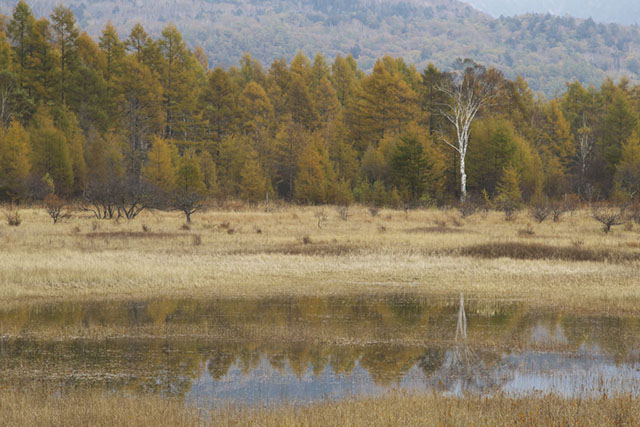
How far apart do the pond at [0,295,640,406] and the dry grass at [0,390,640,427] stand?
2.17 ft

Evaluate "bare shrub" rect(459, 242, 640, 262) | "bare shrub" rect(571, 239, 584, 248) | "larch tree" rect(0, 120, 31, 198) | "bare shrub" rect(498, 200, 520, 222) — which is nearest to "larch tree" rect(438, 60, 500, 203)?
"bare shrub" rect(498, 200, 520, 222)

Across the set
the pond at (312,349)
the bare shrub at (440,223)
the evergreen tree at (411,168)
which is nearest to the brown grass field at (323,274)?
the pond at (312,349)

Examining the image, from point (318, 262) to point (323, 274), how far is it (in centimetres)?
185

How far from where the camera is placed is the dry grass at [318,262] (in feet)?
58.2

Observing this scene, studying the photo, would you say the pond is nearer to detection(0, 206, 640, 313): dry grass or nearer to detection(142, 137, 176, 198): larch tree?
detection(0, 206, 640, 313): dry grass

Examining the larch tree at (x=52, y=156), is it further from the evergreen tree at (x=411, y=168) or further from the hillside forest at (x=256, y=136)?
the evergreen tree at (x=411, y=168)

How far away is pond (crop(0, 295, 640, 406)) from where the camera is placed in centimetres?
966

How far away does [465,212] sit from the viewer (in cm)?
4106

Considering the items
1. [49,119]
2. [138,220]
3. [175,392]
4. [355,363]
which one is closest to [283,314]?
[355,363]

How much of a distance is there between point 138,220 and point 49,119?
21682 millimetres

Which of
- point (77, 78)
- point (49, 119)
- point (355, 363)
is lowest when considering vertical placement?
point (355, 363)

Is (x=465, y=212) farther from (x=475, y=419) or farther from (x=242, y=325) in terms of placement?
(x=475, y=419)

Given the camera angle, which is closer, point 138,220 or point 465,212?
point 138,220

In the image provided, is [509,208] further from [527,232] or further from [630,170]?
[630,170]
